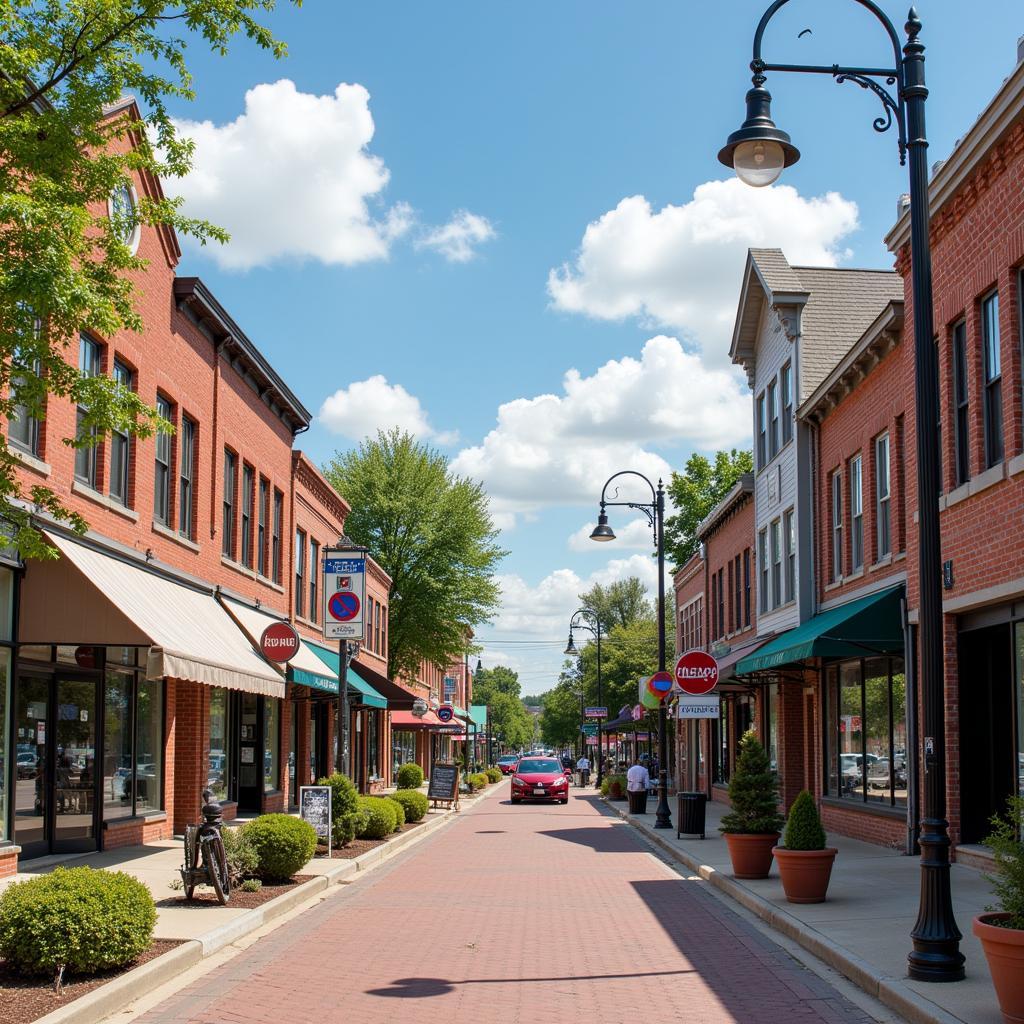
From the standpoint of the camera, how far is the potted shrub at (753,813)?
15.9 meters

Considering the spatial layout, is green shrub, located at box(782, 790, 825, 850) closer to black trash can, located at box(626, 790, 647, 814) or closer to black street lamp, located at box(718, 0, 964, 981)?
black street lamp, located at box(718, 0, 964, 981)

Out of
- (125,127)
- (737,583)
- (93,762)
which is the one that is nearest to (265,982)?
(125,127)

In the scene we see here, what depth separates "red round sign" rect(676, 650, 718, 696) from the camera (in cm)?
2250

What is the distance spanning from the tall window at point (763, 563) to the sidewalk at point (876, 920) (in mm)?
11057

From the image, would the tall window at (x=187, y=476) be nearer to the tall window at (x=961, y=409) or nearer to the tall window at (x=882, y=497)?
the tall window at (x=882, y=497)

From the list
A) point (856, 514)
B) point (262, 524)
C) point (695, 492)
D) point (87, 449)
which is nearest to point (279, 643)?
point (87, 449)

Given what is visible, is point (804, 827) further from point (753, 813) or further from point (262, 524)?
point (262, 524)

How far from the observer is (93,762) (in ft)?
58.7

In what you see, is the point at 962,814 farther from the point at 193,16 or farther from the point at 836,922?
the point at 193,16

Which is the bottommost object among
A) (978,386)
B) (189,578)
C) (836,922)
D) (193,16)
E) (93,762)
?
(836,922)

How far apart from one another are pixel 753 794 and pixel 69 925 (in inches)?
365

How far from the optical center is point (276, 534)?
30.3 metres

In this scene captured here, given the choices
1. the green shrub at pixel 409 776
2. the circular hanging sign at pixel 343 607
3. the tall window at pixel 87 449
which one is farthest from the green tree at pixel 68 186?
the green shrub at pixel 409 776

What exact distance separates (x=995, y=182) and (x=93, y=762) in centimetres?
1412
